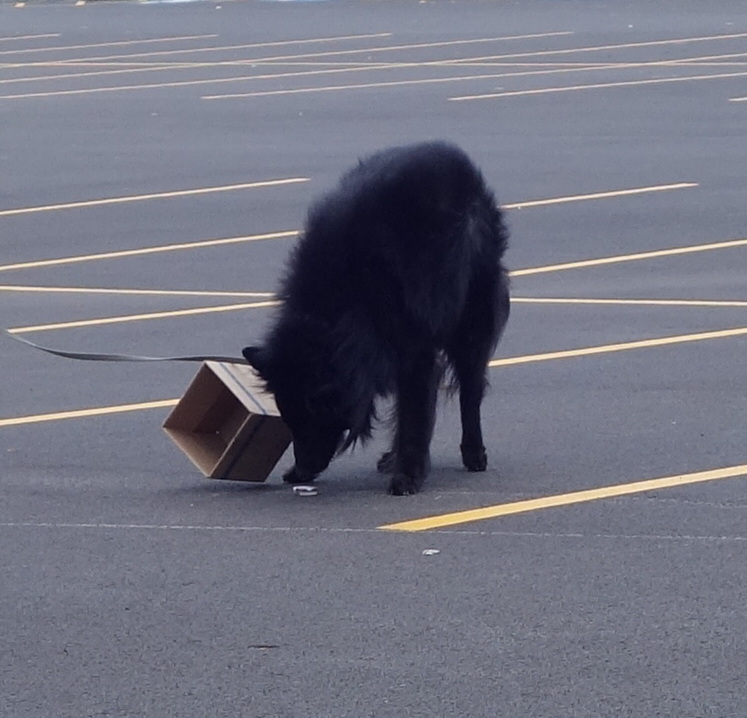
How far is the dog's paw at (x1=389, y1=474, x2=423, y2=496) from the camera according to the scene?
7.29 m

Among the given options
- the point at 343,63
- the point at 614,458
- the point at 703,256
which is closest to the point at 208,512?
the point at 614,458

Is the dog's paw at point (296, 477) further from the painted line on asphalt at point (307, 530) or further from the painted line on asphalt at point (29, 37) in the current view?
the painted line on asphalt at point (29, 37)

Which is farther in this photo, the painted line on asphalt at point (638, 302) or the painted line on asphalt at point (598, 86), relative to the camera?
the painted line on asphalt at point (598, 86)

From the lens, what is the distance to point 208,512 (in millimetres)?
7141

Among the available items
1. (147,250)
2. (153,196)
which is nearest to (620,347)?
(147,250)

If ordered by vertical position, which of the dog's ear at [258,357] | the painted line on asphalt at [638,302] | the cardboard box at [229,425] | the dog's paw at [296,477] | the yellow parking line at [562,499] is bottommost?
the painted line on asphalt at [638,302]

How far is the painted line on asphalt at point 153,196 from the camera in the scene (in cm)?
1545

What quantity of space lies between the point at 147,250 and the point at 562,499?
6.86m

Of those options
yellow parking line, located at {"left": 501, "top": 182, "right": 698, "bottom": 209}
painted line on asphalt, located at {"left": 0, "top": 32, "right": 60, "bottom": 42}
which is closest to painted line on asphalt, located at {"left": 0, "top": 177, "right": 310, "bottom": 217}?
yellow parking line, located at {"left": 501, "top": 182, "right": 698, "bottom": 209}

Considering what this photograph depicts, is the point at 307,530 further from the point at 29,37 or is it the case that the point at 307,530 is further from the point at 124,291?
the point at 29,37

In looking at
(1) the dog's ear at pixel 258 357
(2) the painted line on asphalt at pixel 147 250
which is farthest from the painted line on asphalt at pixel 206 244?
(1) the dog's ear at pixel 258 357

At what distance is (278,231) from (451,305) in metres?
6.83

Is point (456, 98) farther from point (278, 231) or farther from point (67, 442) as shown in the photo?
point (67, 442)

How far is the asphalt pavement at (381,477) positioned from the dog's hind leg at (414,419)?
7.5 inches
